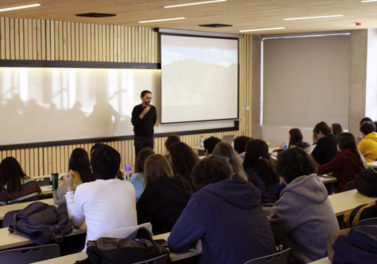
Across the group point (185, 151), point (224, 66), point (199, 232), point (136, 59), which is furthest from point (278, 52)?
point (199, 232)

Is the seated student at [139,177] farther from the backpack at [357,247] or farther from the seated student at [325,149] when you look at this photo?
the seated student at [325,149]

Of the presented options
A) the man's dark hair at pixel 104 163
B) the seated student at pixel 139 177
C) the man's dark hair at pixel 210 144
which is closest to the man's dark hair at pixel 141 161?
the seated student at pixel 139 177

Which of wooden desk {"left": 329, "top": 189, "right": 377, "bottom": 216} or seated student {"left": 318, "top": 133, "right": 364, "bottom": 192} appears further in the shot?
seated student {"left": 318, "top": 133, "right": 364, "bottom": 192}

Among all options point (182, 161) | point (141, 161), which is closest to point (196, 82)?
point (182, 161)

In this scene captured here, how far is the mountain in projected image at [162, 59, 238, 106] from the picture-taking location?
1204cm

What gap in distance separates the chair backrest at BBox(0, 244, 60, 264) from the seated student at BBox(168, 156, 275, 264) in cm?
99

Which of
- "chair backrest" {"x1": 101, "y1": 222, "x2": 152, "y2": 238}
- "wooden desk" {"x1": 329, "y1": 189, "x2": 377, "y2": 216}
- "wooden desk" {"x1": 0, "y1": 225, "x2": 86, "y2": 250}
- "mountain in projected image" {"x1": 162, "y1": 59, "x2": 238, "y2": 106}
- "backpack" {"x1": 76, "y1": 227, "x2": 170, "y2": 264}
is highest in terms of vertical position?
"mountain in projected image" {"x1": 162, "y1": 59, "x2": 238, "y2": 106}

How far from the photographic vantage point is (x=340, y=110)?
12.8 metres

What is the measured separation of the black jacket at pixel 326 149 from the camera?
792cm

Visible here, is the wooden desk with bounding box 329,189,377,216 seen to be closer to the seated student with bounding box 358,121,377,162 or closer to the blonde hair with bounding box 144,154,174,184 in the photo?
the blonde hair with bounding box 144,154,174,184

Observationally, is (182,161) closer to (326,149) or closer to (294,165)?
(294,165)

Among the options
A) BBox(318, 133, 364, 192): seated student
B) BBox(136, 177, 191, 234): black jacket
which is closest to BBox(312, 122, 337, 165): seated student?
BBox(318, 133, 364, 192): seated student

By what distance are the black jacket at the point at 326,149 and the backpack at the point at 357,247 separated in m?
4.91

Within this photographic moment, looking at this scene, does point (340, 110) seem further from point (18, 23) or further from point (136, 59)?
point (18, 23)
